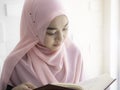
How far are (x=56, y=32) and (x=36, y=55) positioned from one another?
0.44ft

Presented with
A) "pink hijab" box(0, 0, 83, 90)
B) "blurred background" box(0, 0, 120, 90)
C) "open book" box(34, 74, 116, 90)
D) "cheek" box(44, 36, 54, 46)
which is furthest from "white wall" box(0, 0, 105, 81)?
"open book" box(34, 74, 116, 90)

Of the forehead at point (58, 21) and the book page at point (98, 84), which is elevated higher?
the forehead at point (58, 21)

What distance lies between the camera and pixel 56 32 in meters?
0.91

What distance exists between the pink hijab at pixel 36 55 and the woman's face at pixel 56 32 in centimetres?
2

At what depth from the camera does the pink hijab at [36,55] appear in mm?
897

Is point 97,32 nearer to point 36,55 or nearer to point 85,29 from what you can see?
point 85,29

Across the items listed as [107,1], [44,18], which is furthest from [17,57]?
[107,1]

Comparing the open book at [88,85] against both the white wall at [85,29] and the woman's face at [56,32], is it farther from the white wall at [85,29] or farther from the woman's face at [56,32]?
the white wall at [85,29]

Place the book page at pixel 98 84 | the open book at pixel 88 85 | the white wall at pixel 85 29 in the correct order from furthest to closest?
the white wall at pixel 85 29 → the book page at pixel 98 84 → the open book at pixel 88 85

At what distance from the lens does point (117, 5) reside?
191 centimetres

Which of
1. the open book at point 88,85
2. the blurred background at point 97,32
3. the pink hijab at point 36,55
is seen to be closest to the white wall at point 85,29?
the blurred background at point 97,32

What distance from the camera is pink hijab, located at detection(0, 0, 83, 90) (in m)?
0.90

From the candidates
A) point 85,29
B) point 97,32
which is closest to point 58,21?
point 85,29

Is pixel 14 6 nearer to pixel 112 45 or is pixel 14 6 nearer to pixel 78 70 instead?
pixel 78 70
